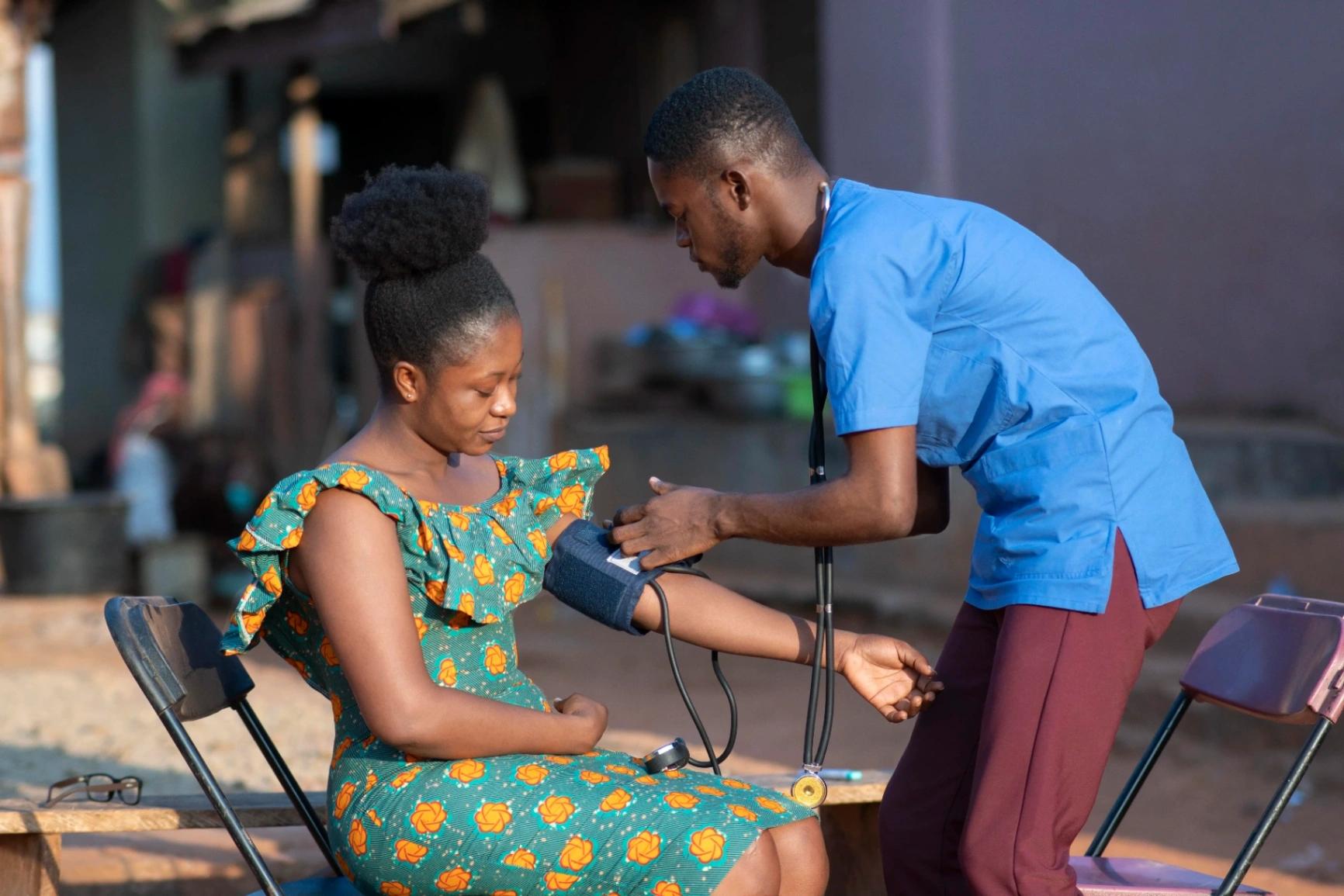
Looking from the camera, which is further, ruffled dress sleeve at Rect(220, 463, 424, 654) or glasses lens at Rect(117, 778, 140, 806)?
glasses lens at Rect(117, 778, 140, 806)

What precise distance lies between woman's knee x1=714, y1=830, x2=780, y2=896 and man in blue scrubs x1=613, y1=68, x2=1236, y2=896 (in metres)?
0.32

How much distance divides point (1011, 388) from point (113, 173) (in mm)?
14019

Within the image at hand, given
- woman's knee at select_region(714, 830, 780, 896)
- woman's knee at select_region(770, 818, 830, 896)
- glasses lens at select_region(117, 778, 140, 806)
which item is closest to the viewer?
woman's knee at select_region(714, 830, 780, 896)

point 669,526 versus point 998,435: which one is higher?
point 998,435

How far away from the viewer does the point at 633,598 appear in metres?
2.67

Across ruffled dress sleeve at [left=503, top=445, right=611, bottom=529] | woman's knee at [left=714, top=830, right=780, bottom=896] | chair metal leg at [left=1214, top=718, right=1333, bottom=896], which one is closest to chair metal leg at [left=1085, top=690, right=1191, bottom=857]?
chair metal leg at [left=1214, top=718, right=1333, bottom=896]

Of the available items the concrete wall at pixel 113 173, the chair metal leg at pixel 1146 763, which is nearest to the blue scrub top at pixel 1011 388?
the chair metal leg at pixel 1146 763

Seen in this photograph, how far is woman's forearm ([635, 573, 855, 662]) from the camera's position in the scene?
2.76 meters

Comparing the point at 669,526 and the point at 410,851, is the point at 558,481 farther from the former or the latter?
the point at 410,851

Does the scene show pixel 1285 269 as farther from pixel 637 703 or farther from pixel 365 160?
pixel 365 160

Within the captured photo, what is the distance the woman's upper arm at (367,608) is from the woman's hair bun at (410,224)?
1.29ft

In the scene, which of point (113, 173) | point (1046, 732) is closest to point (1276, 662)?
point (1046, 732)

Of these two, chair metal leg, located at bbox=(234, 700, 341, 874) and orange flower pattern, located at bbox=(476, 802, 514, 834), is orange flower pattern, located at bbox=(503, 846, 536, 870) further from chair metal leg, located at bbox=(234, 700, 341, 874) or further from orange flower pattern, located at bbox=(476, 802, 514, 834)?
chair metal leg, located at bbox=(234, 700, 341, 874)

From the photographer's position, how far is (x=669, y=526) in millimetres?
2641
